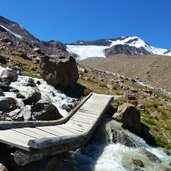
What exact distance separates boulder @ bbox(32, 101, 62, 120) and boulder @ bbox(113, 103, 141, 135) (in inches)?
176

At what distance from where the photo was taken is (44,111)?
2419 cm

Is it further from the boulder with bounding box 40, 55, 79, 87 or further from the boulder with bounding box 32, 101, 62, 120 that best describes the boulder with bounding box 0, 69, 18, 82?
the boulder with bounding box 32, 101, 62, 120

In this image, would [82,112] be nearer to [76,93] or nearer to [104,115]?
[104,115]

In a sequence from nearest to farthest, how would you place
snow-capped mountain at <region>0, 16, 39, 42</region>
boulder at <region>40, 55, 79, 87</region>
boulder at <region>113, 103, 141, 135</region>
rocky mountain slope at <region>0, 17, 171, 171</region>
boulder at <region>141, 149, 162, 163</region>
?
rocky mountain slope at <region>0, 17, 171, 171</region>
boulder at <region>141, 149, 162, 163</region>
boulder at <region>113, 103, 141, 135</region>
boulder at <region>40, 55, 79, 87</region>
snow-capped mountain at <region>0, 16, 39, 42</region>

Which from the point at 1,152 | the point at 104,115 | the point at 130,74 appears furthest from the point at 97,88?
the point at 130,74

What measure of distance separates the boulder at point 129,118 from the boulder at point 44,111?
447 cm

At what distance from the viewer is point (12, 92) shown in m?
28.5

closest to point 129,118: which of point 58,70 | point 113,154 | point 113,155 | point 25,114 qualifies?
point 113,154

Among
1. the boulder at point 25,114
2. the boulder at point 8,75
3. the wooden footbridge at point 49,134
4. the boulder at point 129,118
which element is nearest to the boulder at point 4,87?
the boulder at point 8,75

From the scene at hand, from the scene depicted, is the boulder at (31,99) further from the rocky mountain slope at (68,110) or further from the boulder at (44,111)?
the boulder at (44,111)

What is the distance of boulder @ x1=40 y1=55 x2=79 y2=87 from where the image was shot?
3369 centimetres

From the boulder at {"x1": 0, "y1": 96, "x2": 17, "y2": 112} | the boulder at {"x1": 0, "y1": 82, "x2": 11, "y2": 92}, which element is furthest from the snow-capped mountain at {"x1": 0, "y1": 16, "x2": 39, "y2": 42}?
the boulder at {"x1": 0, "y1": 96, "x2": 17, "y2": 112}

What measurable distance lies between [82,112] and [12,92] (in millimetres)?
5156

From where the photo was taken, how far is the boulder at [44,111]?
23794 millimetres
